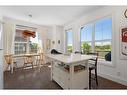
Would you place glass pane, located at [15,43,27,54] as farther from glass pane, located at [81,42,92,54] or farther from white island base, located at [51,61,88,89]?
white island base, located at [51,61,88,89]

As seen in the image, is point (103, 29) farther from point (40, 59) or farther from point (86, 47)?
point (40, 59)

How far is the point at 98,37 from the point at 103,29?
14.3 inches

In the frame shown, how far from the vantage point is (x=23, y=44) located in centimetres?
563

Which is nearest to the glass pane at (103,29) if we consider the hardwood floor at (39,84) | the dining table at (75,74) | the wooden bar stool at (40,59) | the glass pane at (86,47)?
the glass pane at (86,47)

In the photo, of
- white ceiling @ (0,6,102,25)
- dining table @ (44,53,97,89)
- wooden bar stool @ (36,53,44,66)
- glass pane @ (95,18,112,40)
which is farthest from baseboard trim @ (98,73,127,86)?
wooden bar stool @ (36,53,44,66)

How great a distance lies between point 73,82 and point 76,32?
331 cm

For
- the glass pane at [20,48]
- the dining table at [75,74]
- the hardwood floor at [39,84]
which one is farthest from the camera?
the glass pane at [20,48]

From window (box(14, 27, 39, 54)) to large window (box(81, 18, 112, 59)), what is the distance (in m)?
2.89

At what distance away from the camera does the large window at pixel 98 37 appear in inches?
144

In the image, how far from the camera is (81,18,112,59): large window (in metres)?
3.66

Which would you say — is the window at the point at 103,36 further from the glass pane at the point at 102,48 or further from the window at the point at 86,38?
the window at the point at 86,38

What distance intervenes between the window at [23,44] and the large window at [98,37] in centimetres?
289

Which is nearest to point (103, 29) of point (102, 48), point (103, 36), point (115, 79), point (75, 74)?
point (103, 36)
